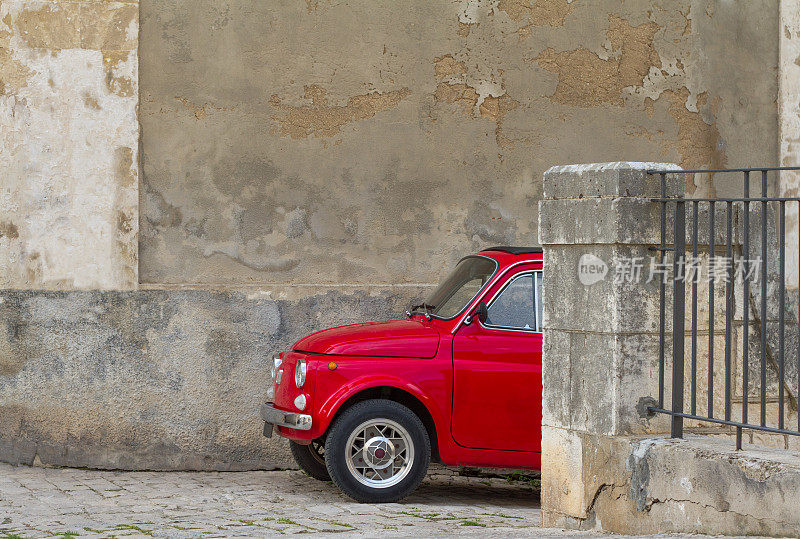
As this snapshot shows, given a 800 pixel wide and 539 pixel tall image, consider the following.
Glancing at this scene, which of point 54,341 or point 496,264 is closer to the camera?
point 496,264

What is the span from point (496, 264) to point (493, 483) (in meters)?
2.24

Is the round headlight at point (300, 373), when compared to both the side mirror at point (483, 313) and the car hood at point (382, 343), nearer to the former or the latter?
the car hood at point (382, 343)

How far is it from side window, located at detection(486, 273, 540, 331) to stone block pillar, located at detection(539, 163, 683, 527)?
1.45 metres

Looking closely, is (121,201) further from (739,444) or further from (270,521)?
(739,444)

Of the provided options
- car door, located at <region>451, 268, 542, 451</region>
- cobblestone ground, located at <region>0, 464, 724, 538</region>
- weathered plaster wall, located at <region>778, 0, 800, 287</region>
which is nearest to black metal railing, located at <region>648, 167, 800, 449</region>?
cobblestone ground, located at <region>0, 464, 724, 538</region>

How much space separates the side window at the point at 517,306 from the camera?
7.92 metres

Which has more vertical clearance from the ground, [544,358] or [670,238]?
[670,238]

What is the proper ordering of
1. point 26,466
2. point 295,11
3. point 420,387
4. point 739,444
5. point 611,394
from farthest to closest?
point 295,11, point 26,466, point 420,387, point 611,394, point 739,444

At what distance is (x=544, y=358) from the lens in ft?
21.4

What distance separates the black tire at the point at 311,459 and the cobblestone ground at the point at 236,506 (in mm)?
123

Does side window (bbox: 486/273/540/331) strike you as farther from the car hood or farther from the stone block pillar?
→ the stone block pillar

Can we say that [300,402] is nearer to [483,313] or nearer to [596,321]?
[483,313]

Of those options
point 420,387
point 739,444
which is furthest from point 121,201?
point 739,444

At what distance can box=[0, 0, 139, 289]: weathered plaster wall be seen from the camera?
30.2ft
